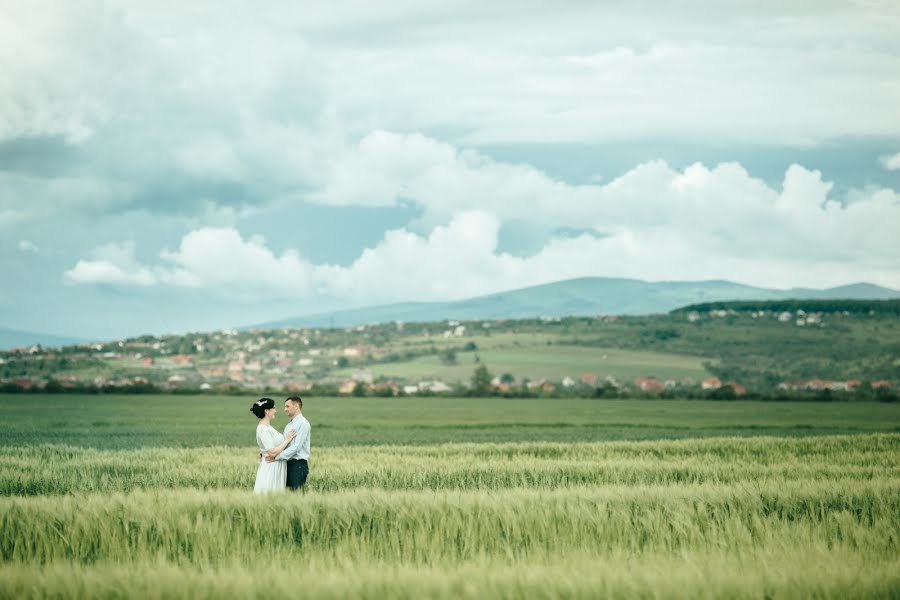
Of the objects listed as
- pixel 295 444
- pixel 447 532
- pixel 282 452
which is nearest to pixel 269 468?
pixel 282 452

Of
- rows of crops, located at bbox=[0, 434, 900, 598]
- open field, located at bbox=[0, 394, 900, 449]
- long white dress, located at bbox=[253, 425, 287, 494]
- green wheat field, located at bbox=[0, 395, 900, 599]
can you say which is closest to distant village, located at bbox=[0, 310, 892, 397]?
open field, located at bbox=[0, 394, 900, 449]

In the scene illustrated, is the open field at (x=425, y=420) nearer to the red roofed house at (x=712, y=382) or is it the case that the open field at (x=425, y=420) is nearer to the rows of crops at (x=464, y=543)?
the red roofed house at (x=712, y=382)

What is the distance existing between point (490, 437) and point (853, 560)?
129 feet

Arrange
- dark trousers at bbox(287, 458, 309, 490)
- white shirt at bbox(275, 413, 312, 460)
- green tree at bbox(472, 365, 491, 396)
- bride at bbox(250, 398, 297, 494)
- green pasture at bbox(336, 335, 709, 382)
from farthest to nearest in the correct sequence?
green pasture at bbox(336, 335, 709, 382) < green tree at bbox(472, 365, 491, 396) < dark trousers at bbox(287, 458, 309, 490) < white shirt at bbox(275, 413, 312, 460) < bride at bbox(250, 398, 297, 494)

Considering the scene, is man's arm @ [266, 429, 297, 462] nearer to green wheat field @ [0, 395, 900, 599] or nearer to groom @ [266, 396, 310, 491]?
groom @ [266, 396, 310, 491]

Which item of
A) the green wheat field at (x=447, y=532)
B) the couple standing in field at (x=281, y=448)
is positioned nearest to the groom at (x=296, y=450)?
the couple standing in field at (x=281, y=448)

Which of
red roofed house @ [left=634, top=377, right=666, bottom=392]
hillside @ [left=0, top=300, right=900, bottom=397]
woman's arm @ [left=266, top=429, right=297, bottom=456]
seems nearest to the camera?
woman's arm @ [left=266, top=429, right=297, bottom=456]

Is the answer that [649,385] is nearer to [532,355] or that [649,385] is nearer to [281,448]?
[532,355]

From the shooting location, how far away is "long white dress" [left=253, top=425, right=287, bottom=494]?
15.7 metres

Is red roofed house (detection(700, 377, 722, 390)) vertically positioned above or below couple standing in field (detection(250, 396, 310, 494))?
below

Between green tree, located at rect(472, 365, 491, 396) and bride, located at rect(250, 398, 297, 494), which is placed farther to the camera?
green tree, located at rect(472, 365, 491, 396)

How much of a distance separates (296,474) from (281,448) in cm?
72

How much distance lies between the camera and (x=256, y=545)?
1180 cm

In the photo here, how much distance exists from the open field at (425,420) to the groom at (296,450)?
25.6 metres
